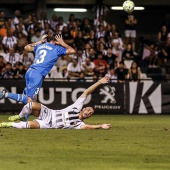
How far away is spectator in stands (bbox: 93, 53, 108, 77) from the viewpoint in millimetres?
23938

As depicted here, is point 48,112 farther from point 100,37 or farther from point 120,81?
point 100,37

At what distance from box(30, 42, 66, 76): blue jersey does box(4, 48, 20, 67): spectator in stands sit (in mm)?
7500

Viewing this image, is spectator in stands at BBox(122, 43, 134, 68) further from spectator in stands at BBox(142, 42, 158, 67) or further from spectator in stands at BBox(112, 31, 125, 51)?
spectator in stands at BBox(142, 42, 158, 67)

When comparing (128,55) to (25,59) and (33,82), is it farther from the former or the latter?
(33,82)

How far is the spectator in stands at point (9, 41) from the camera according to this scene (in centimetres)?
2502

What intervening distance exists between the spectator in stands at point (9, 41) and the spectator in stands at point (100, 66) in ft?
10.6

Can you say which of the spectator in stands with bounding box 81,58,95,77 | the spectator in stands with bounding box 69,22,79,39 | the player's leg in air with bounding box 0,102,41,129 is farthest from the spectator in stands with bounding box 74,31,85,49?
the player's leg in air with bounding box 0,102,41,129

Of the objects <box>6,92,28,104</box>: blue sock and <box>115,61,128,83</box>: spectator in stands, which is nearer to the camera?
<box>6,92,28,104</box>: blue sock

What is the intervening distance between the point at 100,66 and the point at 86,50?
1.11 meters

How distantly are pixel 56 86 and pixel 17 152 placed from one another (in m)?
12.0

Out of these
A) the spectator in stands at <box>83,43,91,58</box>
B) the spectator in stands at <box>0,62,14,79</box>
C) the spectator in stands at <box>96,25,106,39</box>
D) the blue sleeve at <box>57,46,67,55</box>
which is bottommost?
the spectator in stands at <box>0,62,14,79</box>

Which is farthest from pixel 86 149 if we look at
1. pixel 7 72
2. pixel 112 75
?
pixel 7 72

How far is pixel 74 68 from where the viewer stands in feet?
78.9

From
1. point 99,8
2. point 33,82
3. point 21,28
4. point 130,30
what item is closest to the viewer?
point 33,82
